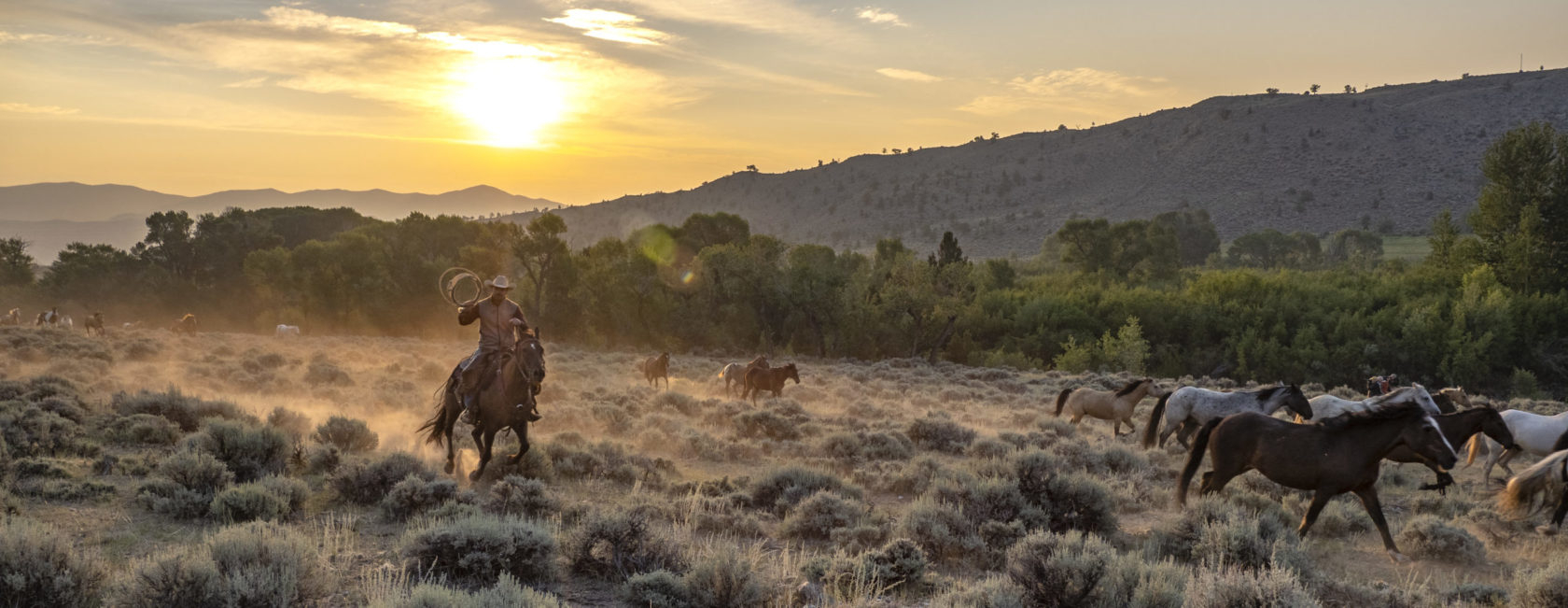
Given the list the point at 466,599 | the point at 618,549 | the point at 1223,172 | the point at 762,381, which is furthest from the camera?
the point at 1223,172

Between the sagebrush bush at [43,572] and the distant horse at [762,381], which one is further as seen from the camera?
the distant horse at [762,381]

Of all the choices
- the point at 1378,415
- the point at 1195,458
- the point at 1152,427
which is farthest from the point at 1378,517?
the point at 1152,427

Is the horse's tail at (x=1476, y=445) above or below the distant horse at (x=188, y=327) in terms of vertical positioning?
below

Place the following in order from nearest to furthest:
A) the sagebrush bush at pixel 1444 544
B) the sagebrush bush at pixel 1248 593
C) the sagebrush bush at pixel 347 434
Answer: the sagebrush bush at pixel 1248 593
the sagebrush bush at pixel 1444 544
the sagebrush bush at pixel 347 434

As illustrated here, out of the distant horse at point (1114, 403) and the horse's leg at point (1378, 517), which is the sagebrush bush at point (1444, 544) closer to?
the horse's leg at point (1378, 517)

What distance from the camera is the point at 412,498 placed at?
346 inches

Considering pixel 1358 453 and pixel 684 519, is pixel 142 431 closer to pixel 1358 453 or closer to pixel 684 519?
pixel 684 519

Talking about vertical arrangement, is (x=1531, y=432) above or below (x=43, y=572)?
below

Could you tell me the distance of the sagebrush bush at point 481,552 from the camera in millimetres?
6562

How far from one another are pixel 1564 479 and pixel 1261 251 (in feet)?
263

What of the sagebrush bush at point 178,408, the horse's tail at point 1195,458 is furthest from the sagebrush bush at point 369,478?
the horse's tail at point 1195,458

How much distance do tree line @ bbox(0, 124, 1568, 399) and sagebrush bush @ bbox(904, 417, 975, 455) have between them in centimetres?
3018

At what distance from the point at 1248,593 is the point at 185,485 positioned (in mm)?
10433

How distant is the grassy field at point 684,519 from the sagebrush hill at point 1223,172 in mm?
89524
